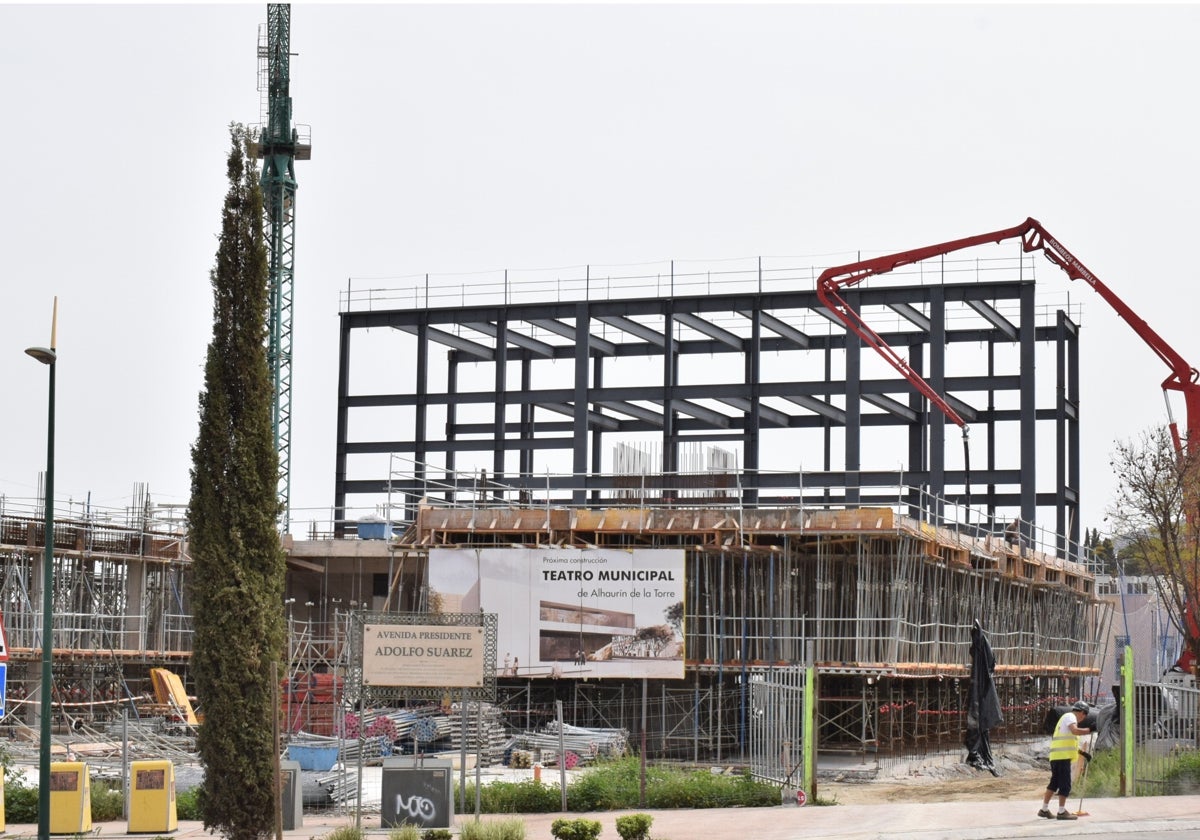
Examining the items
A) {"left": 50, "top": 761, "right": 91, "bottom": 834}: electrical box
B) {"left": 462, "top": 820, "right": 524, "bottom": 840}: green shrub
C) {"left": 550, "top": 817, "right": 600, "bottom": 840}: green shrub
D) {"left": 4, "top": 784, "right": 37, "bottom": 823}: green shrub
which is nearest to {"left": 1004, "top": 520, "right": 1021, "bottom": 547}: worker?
{"left": 462, "top": 820, "right": 524, "bottom": 840}: green shrub

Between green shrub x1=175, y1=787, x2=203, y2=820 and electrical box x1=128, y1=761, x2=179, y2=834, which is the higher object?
electrical box x1=128, y1=761, x2=179, y2=834

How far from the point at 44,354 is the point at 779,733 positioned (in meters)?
12.3

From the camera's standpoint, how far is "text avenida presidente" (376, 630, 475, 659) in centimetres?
2086

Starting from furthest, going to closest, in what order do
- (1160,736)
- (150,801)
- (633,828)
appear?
(1160,736) < (150,801) < (633,828)

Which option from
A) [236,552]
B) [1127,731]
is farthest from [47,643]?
[1127,731]

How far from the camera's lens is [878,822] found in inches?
826

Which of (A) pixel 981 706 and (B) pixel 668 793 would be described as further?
(A) pixel 981 706

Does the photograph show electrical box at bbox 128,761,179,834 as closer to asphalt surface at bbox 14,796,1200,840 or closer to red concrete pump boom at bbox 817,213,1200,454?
asphalt surface at bbox 14,796,1200,840

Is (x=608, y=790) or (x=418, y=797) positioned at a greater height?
(x=418, y=797)

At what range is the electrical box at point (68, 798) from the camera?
68.8 feet

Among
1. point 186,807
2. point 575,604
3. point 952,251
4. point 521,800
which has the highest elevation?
point 952,251

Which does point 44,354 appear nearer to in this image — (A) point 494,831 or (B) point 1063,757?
(A) point 494,831

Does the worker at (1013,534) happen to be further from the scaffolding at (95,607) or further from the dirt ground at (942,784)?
the scaffolding at (95,607)

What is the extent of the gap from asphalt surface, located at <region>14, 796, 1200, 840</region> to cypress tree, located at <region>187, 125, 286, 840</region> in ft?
5.72
